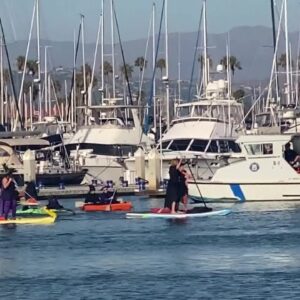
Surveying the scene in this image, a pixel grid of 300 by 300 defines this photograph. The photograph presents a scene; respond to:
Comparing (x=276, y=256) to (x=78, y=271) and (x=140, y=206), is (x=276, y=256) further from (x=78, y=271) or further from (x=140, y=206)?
(x=140, y=206)

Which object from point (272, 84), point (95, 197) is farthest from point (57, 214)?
point (272, 84)

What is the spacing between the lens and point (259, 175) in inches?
1784

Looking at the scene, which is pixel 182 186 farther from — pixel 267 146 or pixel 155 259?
pixel 155 259

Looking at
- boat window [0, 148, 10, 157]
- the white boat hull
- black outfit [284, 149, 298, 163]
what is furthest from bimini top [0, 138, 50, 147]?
black outfit [284, 149, 298, 163]

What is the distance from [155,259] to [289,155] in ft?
61.9

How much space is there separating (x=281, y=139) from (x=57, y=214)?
8.80m

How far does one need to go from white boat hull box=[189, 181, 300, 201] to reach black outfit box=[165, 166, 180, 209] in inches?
278

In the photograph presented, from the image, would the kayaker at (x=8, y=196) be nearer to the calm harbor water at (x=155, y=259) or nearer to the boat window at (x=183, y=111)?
the calm harbor water at (x=155, y=259)

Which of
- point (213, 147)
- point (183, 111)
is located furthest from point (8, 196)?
point (183, 111)

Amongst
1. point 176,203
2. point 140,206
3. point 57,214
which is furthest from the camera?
point 140,206

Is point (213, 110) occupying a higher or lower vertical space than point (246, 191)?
higher

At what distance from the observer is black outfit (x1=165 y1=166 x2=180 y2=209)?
125 ft

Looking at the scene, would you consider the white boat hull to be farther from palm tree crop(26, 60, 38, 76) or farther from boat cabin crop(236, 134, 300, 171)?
palm tree crop(26, 60, 38, 76)

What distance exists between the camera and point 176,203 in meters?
38.7
